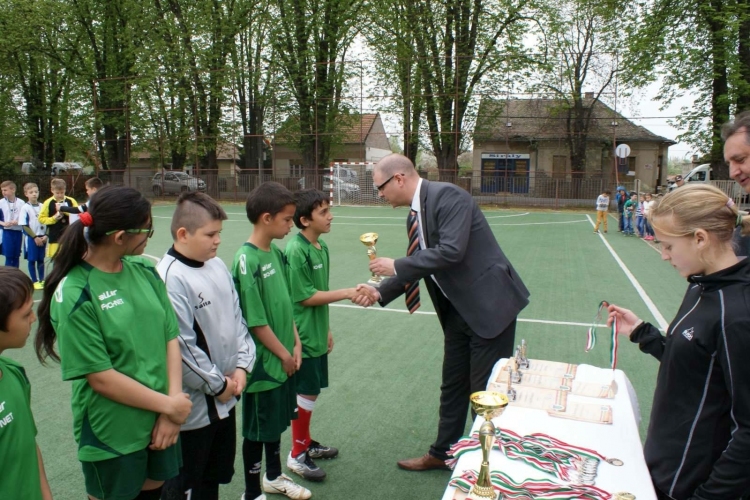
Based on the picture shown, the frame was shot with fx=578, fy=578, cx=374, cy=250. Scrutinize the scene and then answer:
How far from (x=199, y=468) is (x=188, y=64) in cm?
3440

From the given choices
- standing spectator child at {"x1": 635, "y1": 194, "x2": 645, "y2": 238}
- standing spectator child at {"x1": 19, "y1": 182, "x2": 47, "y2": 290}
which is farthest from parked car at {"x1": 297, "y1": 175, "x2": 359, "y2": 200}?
standing spectator child at {"x1": 19, "y1": 182, "x2": 47, "y2": 290}

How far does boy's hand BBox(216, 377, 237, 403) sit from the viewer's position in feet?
Answer: 9.48

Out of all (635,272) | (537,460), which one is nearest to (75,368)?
(537,460)

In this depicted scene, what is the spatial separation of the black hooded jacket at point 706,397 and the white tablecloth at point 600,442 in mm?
126

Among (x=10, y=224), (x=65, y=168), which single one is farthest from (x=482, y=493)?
(x=65, y=168)

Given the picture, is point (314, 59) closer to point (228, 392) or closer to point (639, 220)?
point (639, 220)

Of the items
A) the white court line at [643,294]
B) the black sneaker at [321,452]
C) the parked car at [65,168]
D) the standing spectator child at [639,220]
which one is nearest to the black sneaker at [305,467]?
the black sneaker at [321,452]

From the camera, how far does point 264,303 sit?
135 inches

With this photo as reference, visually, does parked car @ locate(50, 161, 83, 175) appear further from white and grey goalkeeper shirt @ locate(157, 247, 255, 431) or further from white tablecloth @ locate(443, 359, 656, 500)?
white tablecloth @ locate(443, 359, 656, 500)

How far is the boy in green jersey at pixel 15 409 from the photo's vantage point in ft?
6.47

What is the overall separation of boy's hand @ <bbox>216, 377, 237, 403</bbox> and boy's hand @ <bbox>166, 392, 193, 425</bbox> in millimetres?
367

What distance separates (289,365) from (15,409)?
161cm

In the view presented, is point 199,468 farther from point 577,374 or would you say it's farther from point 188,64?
point 188,64

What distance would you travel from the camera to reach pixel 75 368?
7.35 ft
